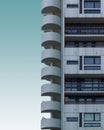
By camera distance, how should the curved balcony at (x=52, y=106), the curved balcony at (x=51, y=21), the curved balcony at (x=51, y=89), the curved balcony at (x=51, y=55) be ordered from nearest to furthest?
the curved balcony at (x=52, y=106), the curved balcony at (x=51, y=89), the curved balcony at (x=51, y=55), the curved balcony at (x=51, y=21)

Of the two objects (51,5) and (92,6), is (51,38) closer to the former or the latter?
(51,5)

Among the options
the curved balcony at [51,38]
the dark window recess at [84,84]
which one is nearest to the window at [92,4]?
the curved balcony at [51,38]

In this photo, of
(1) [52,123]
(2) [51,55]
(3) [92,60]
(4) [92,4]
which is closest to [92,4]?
(4) [92,4]

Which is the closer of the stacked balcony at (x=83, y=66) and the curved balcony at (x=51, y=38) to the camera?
the stacked balcony at (x=83, y=66)

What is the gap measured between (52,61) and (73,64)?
15.7 feet

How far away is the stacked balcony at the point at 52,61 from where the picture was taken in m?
92.2

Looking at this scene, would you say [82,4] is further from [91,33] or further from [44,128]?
[44,128]

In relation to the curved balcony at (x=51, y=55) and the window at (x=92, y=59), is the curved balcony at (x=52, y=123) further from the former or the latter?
the window at (x=92, y=59)

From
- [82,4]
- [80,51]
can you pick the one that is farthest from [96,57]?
[82,4]

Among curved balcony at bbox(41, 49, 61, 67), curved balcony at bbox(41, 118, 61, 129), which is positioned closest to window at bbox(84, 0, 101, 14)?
curved balcony at bbox(41, 49, 61, 67)

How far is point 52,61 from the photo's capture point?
317ft

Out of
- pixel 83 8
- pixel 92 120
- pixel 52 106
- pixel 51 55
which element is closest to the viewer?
pixel 92 120

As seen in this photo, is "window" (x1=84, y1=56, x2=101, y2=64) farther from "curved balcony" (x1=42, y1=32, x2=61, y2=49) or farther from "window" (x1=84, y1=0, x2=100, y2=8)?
"window" (x1=84, y1=0, x2=100, y2=8)

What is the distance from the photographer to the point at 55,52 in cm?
9519
